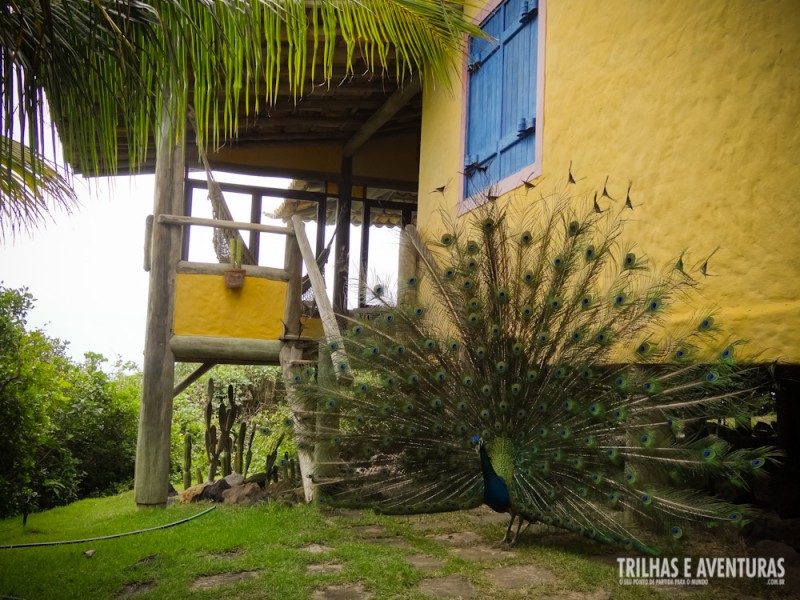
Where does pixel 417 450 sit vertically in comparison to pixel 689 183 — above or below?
below

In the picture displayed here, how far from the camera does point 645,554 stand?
492cm

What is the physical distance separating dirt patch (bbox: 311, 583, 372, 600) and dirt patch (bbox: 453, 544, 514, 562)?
1040 millimetres

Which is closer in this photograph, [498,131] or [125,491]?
[498,131]

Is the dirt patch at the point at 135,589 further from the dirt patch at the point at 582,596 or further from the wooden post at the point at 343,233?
the wooden post at the point at 343,233

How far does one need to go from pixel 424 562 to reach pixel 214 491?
11.3 feet

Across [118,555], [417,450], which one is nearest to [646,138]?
[417,450]

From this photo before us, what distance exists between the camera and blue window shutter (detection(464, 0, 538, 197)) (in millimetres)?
6984

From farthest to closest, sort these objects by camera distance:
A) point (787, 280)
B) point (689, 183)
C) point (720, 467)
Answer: point (689, 183), point (720, 467), point (787, 280)

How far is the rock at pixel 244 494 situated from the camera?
7.30 meters

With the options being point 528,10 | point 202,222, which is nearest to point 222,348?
point 202,222

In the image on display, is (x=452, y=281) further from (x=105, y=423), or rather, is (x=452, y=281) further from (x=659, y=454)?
(x=105, y=423)

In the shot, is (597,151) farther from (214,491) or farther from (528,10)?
(214,491)

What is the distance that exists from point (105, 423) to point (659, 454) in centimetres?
922

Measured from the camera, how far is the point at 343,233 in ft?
38.8
